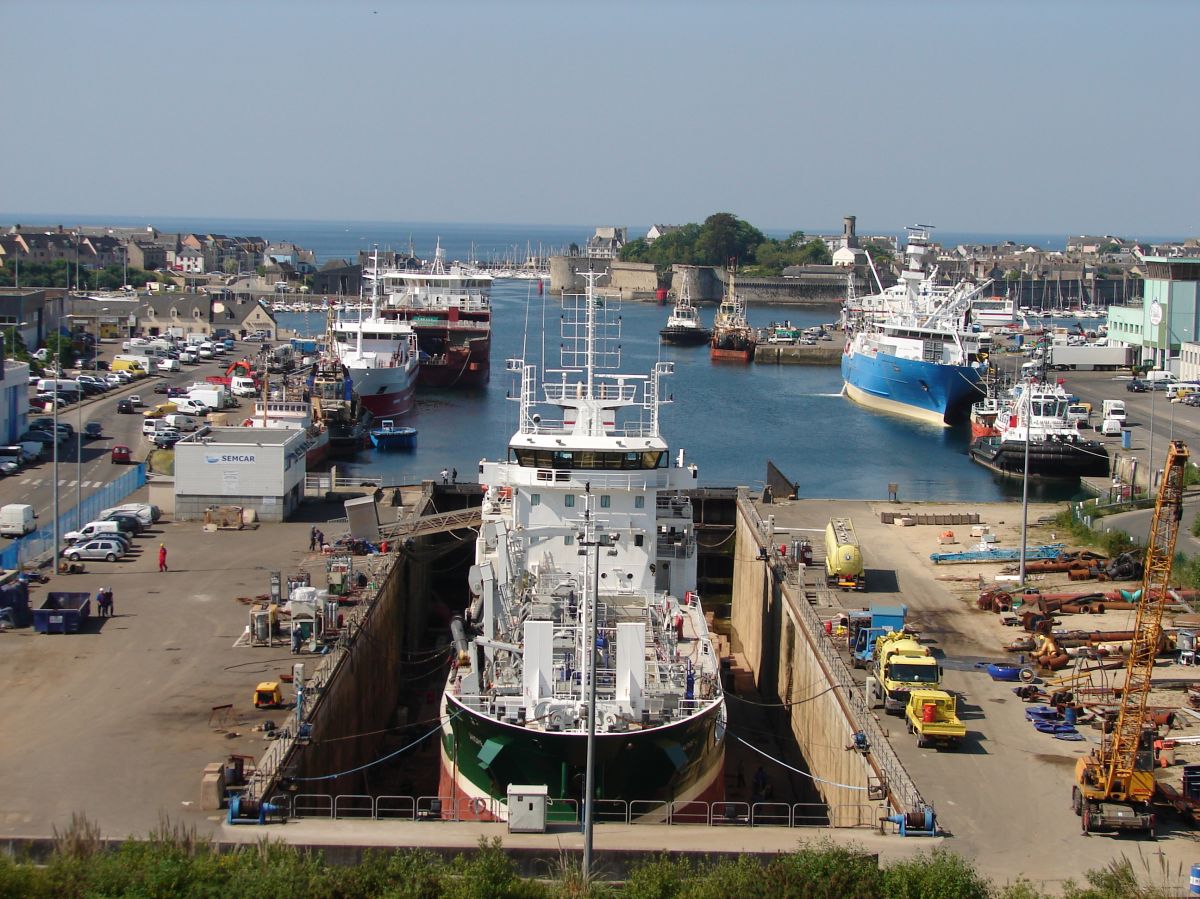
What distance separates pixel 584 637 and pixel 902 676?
16.7 ft

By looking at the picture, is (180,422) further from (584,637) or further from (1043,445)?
(584,637)

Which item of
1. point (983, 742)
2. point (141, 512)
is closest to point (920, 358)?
point (141, 512)

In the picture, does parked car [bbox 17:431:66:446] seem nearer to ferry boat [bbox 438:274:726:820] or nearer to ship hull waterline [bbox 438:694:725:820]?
ferry boat [bbox 438:274:726:820]

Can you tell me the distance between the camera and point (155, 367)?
270 feet

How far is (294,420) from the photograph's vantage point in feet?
181

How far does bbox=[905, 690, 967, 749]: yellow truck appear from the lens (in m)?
21.0

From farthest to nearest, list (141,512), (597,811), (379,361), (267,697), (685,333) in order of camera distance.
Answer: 1. (685,333)
2. (379,361)
3. (141,512)
4. (267,697)
5. (597,811)

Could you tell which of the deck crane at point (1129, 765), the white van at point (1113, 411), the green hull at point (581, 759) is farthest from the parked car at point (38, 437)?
the white van at point (1113, 411)

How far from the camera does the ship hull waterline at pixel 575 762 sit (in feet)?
66.5

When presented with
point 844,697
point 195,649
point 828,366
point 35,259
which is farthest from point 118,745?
point 35,259

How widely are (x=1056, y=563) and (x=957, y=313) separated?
5577 centimetres

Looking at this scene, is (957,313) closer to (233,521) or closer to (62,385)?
(62,385)

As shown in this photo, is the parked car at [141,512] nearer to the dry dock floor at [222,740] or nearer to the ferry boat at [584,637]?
the dry dock floor at [222,740]

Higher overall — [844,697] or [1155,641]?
[1155,641]
